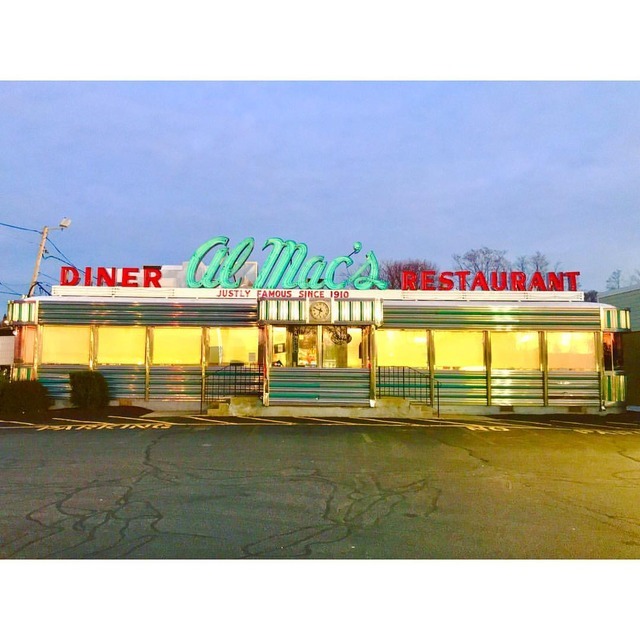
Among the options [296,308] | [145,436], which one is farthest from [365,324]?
[145,436]

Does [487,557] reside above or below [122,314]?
below

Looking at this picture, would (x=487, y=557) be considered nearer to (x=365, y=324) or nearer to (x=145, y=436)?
(x=145, y=436)

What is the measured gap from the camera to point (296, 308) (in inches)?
611

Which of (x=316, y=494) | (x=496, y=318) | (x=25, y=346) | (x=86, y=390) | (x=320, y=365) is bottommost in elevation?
(x=316, y=494)

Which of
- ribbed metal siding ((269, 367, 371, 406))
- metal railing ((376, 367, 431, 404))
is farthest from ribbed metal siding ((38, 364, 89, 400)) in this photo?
metal railing ((376, 367, 431, 404))

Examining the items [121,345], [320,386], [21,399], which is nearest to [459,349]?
[320,386]

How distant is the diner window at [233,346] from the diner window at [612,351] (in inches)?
412

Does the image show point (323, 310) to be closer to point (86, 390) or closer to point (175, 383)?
point (175, 383)

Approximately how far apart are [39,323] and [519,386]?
14.5 m

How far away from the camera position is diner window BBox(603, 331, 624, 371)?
54.5 feet

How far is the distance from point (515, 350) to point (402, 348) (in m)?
3.43

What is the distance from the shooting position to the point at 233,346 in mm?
17016
